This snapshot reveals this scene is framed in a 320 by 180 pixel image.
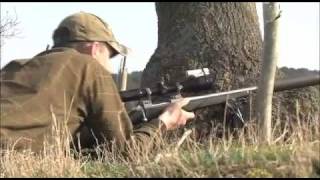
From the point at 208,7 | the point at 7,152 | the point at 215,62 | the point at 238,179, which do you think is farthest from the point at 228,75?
the point at 238,179

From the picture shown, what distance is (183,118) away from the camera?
627 cm

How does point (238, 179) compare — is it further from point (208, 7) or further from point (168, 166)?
point (208, 7)

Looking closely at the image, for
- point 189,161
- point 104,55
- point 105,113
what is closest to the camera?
point 189,161

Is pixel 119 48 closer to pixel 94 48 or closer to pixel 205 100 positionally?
pixel 94 48

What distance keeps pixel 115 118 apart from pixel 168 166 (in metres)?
1.19

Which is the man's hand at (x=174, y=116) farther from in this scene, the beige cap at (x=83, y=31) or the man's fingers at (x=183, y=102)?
the beige cap at (x=83, y=31)

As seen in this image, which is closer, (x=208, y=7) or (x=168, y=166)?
(x=168, y=166)

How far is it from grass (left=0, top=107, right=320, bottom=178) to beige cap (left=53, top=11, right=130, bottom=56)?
2.87ft

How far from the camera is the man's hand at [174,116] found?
242 inches

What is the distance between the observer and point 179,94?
666cm

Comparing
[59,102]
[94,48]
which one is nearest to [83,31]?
[94,48]

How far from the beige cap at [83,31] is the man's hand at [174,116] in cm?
62

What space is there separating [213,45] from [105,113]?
3.05 m

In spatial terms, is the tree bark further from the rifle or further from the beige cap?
the beige cap
